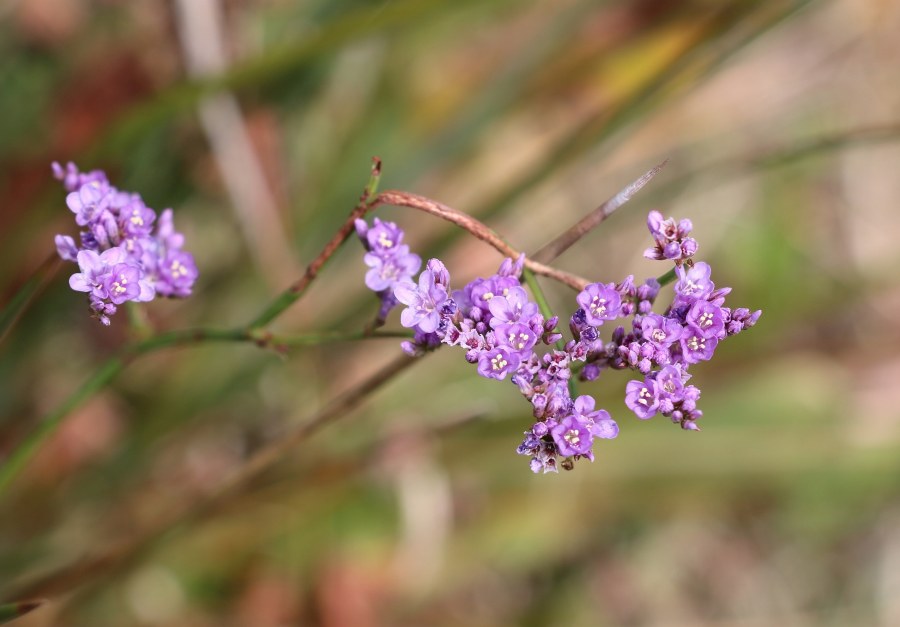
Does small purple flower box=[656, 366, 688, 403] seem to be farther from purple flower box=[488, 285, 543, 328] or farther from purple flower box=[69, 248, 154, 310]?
purple flower box=[69, 248, 154, 310]

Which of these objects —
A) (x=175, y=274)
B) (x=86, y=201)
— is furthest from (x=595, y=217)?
(x=86, y=201)

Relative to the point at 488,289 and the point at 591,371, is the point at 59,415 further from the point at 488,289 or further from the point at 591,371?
the point at 591,371

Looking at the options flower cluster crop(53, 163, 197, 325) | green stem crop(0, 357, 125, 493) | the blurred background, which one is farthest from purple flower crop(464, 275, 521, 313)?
the blurred background

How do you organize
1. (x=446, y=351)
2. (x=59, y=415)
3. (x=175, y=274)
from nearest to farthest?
(x=175, y=274) → (x=59, y=415) → (x=446, y=351)

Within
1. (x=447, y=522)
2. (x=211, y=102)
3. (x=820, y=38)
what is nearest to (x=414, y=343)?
(x=211, y=102)

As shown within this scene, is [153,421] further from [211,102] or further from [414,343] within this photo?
[414,343]

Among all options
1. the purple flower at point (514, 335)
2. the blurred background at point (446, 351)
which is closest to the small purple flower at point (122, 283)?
the purple flower at point (514, 335)

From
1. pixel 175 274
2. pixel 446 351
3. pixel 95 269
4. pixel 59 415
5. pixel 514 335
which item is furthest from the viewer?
pixel 446 351
